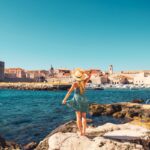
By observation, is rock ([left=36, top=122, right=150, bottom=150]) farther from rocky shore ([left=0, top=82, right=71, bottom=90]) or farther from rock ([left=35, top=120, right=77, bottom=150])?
rocky shore ([left=0, top=82, right=71, bottom=90])

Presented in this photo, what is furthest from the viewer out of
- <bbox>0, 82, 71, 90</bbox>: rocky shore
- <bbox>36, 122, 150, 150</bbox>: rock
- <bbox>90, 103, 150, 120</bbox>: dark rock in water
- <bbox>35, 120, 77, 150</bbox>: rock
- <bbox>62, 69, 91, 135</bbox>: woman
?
<bbox>0, 82, 71, 90</bbox>: rocky shore

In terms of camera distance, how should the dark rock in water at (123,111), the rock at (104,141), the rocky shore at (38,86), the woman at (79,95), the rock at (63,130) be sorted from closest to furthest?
the rock at (104,141) < the woman at (79,95) < the rock at (63,130) < the dark rock in water at (123,111) < the rocky shore at (38,86)

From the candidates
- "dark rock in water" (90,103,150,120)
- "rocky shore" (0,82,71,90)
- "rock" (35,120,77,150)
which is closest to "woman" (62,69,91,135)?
"rock" (35,120,77,150)

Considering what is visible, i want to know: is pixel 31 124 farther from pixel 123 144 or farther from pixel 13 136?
pixel 123 144

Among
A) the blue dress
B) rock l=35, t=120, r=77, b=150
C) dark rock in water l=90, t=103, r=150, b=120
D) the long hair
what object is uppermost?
the long hair

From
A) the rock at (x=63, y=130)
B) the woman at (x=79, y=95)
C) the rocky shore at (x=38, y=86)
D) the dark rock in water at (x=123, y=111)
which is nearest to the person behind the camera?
the woman at (x=79, y=95)

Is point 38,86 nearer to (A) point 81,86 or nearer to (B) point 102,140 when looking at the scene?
(A) point 81,86

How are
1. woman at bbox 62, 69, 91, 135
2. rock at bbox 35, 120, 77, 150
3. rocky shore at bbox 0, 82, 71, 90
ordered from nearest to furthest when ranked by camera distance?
woman at bbox 62, 69, 91, 135 < rock at bbox 35, 120, 77, 150 < rocky shore at bbox 0, 82, 71, 90

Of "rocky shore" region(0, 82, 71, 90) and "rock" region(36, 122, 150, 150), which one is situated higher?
"rocky shore" region(0, 82, 71, 90)

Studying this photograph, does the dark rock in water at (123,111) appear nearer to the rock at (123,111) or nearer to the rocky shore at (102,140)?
the rock at (123,111)

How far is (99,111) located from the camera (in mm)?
34219

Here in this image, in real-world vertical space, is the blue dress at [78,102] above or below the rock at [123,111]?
above

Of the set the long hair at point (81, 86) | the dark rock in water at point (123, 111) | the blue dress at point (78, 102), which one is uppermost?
the long hair at point (81, 86)

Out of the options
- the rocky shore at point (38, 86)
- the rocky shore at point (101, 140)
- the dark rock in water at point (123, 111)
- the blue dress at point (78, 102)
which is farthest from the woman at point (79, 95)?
the rocky shore at point (38, 86)
